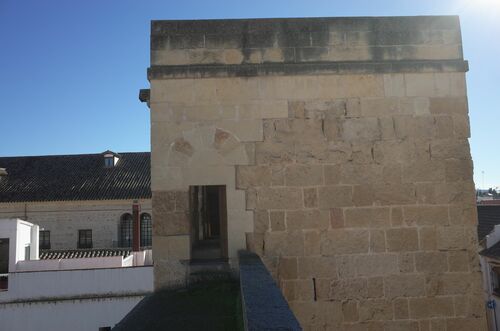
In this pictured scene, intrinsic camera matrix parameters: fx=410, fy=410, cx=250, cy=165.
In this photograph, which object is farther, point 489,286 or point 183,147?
point 489,286

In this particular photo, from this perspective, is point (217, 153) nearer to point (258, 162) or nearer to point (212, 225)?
point (258, 162)

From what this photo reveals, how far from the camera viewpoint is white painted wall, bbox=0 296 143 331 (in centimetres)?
1152

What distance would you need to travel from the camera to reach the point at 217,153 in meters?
3.65

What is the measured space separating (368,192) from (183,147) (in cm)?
170

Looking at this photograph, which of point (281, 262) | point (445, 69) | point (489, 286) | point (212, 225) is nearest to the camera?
point (281, 262)

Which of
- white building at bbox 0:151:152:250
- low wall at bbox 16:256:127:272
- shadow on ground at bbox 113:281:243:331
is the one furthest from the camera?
white building at bbox 0:151:152:250

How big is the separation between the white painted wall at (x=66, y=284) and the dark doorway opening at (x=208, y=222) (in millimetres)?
6091

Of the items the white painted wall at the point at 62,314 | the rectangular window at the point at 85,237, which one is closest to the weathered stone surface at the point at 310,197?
the white painted wall at the point at 62,314

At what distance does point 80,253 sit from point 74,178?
14.7 feet

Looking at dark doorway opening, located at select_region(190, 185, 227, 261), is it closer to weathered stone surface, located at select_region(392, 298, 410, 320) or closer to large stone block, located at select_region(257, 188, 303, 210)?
large stone block, located at select_region(257, 188, 303, 210)

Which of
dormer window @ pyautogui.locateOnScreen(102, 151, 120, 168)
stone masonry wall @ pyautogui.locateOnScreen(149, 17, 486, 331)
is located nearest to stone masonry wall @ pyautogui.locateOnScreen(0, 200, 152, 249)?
dormer window @ pyautogui.locateOnScreen(102, 151, 120, 168)

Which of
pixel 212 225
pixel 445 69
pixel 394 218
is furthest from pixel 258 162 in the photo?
pixel 212 225

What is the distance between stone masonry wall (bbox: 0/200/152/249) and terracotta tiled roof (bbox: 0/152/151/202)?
32cm

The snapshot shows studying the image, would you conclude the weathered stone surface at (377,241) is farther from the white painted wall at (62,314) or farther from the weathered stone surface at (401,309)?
the white painted wall at (62,314)
